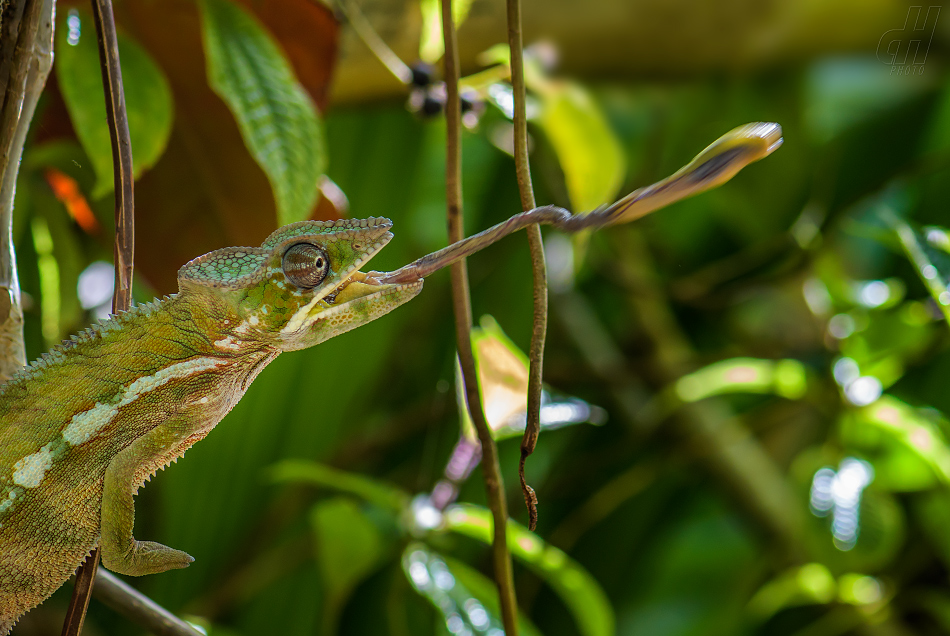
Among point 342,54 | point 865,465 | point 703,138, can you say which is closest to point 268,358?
point 342,54

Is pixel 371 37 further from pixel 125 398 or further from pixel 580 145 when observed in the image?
pixel 125 398


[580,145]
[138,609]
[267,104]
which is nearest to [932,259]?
[580,145]

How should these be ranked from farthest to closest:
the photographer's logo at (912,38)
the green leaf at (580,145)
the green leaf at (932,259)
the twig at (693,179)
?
the photographer's logo at (912,38) < the green leaf at (580,145) < the green leaf at (932,259) < the twig at (693,179)

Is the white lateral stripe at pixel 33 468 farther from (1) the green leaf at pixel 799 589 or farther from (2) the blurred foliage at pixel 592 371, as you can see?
(1) the green leaf at pixel 799 589

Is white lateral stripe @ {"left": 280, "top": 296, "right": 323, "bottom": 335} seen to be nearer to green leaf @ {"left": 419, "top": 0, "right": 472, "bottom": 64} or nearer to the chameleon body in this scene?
the chameleon body

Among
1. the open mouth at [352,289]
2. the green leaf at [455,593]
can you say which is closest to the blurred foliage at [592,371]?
the green leaf at [455,593]

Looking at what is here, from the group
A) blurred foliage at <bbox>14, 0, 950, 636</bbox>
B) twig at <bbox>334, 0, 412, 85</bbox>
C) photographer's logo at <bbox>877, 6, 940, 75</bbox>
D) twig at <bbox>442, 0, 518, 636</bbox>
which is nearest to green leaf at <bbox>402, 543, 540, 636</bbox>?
blurred foliage at <bbox>14, 0, 950, 636</bbox>

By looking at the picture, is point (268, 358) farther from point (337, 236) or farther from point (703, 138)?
point (703, 138)
